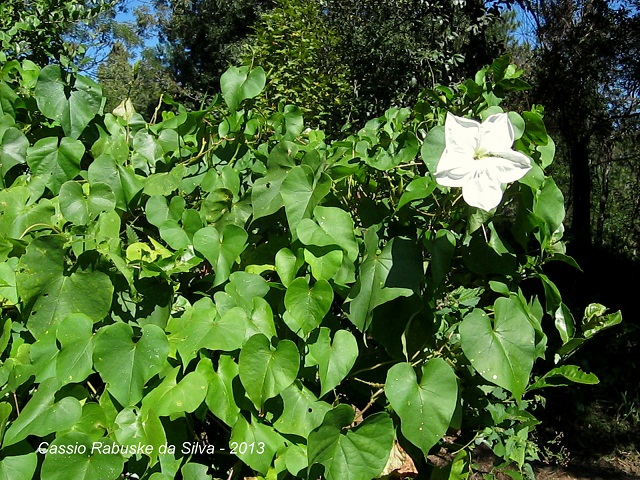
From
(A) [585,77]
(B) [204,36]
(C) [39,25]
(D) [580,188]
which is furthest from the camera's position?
(B) [204,36]

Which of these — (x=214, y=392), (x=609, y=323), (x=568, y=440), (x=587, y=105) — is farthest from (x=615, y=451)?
(x=587, y=105)

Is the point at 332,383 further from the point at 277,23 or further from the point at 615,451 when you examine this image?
the point at 277,23

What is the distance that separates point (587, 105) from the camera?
6.52m

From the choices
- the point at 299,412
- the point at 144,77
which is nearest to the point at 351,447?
the point at 299,412

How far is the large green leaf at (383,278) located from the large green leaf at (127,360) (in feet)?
1.04

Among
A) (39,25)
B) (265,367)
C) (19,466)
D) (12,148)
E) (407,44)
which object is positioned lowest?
(19,466)

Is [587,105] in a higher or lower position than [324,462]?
higher

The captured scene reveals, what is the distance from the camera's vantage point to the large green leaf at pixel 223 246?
3.61 feet

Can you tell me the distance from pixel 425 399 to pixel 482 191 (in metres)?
0.33

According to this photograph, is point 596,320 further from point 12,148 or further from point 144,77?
point 144,77

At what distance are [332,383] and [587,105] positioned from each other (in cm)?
645

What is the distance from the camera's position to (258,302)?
3.40 ft

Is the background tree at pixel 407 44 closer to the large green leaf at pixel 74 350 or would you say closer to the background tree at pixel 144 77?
the large green leaf at pixel 74 350

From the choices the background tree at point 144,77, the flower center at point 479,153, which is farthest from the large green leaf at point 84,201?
the background tree at point 144,77
